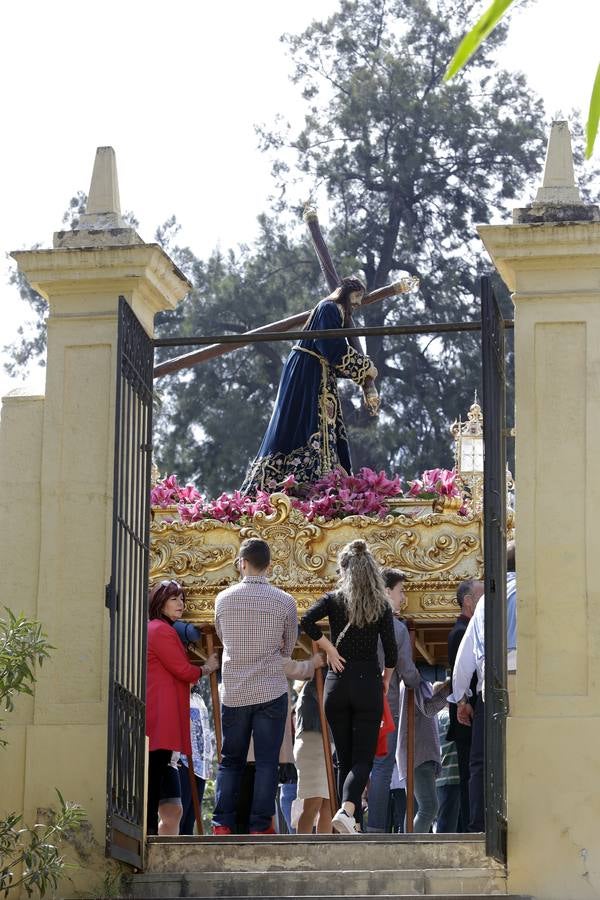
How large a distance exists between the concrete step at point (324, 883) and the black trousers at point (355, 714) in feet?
3.44

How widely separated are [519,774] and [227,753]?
4.88ft

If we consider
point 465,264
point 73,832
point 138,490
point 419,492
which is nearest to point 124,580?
point 138,490

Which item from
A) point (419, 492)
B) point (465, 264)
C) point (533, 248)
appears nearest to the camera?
point (533, 248)

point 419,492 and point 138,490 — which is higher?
point 419,492

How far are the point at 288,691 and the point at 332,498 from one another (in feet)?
8.24

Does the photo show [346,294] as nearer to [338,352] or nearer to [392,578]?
[338,352]

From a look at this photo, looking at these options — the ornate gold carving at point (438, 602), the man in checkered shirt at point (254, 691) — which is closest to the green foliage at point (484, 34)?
the man in checkered shirt at point (254, 691)

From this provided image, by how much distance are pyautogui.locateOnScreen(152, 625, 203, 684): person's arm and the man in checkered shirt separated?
0.31m

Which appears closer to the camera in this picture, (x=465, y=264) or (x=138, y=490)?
(x=138, y=490)

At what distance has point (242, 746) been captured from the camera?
9.30 meters

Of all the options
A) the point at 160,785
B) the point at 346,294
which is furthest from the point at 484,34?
the point at 346,294

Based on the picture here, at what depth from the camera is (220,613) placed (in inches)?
374

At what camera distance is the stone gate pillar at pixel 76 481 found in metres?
8.95

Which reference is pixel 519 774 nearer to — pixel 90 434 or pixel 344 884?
pixel 344 884
